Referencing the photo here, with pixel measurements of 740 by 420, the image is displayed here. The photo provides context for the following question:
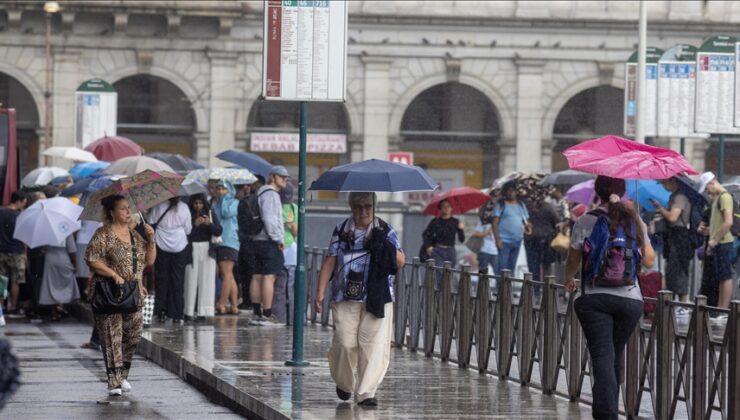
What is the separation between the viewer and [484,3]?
147 feet

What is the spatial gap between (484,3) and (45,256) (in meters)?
23.6

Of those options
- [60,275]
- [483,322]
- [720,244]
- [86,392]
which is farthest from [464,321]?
[60,275]

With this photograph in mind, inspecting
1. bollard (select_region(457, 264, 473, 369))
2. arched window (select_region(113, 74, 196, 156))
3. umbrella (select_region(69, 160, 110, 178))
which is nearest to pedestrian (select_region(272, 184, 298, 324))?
bollard (select_region(457, 264, 473, 369))

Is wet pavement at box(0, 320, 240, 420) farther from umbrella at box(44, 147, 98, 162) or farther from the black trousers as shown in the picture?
umbrella at box(44, 147, 98, 162)

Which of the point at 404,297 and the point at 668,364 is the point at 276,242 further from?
the point at 668,364

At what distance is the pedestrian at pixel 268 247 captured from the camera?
774 inches

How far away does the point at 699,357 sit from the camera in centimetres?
1117

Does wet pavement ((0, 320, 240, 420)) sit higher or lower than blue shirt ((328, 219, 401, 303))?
lower

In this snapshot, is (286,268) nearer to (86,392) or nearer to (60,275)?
(60,275)

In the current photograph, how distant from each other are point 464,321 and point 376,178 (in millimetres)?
3019

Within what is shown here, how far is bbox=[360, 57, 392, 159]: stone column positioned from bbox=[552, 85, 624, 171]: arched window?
4.74 meters

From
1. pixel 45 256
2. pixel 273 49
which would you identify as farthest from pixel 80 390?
pixel 45 256

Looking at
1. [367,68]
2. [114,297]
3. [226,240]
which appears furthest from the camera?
[367,68]

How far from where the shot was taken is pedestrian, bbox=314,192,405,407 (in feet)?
41.6
